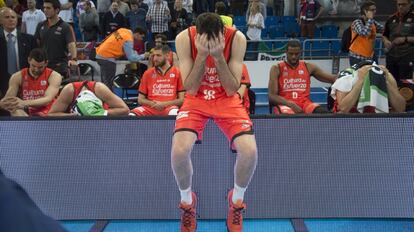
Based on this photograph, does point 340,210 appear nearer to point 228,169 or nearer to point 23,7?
point 228,169

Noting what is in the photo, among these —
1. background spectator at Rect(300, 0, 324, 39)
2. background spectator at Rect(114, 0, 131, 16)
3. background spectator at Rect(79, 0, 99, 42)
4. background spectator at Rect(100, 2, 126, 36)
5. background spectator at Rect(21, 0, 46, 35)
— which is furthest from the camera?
background spectator at Rect(300, 0, 324, 39)

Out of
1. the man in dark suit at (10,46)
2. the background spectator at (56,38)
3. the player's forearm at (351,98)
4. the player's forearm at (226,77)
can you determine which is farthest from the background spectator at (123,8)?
the player's forearm at (226,77)

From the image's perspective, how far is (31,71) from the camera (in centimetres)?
555

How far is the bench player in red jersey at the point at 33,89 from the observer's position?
528 cm

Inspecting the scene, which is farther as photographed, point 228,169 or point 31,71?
point 31,71

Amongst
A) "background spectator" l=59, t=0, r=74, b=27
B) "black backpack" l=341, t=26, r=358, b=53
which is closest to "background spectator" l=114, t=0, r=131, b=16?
"background spectator" l=59, t=0, r=74, b=27

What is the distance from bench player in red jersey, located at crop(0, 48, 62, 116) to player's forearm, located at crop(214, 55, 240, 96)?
2590mm

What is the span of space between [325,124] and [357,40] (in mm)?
4420

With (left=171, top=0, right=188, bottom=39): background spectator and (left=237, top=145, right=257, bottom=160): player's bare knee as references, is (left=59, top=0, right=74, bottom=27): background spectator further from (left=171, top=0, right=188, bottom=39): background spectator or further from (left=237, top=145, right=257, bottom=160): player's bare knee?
(left=237, top=145, right=257, bottom=160): player's bare knee

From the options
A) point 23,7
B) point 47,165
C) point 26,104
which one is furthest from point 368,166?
point 23,7

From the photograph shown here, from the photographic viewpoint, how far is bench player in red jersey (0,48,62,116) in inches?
208

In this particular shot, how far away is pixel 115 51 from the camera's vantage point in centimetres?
898

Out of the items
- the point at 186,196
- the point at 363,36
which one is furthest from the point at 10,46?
the point at 363,36

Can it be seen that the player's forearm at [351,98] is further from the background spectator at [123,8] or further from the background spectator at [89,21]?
the background spectator at [89,21]
